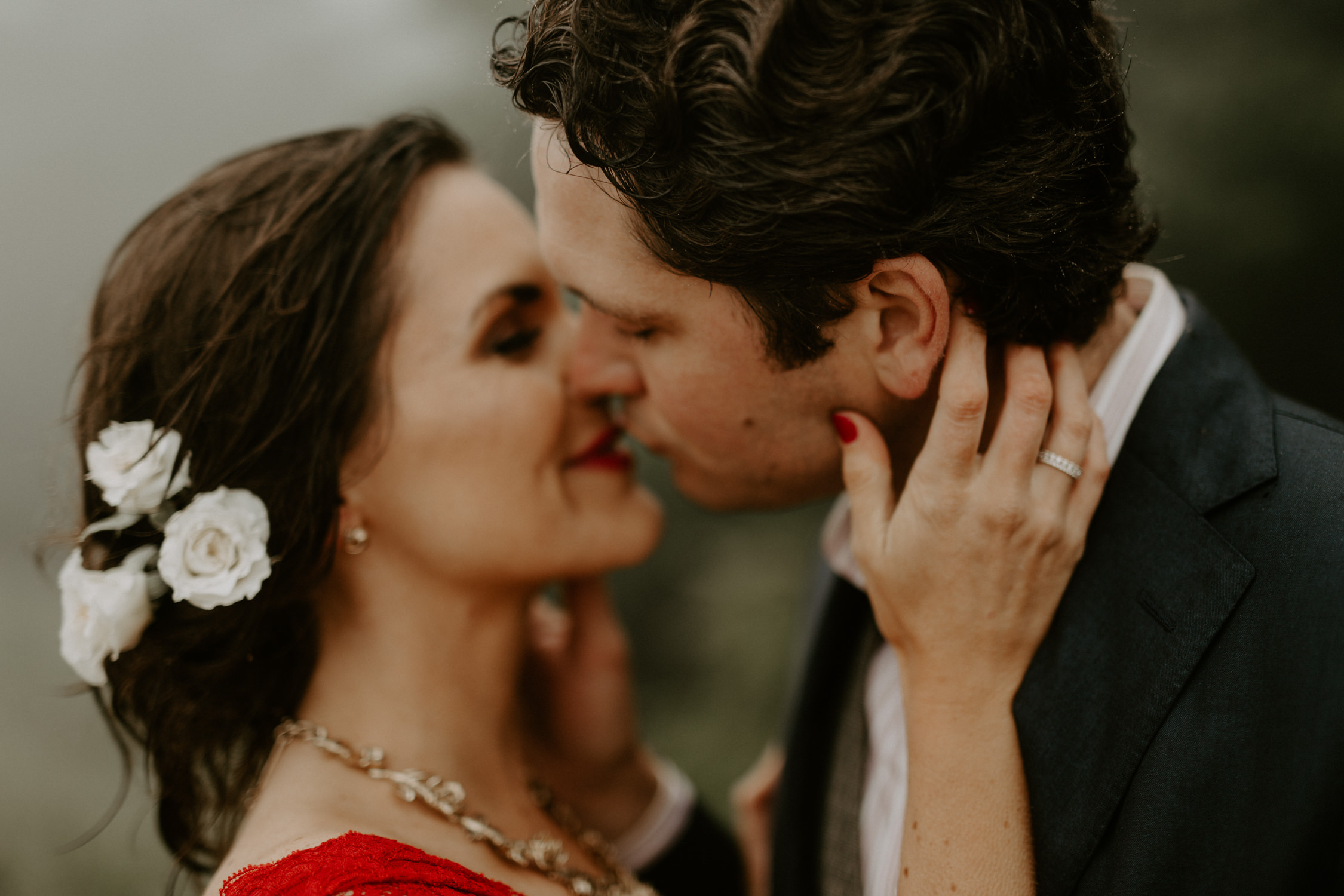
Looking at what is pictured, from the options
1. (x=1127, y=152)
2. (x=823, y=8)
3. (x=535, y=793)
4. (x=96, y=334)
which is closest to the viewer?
(x=823, y=8)

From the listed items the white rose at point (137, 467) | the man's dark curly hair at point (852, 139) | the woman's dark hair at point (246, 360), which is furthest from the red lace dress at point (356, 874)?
the man's dark curly hair at point (852, 139)

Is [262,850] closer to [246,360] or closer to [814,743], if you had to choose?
[246,360]

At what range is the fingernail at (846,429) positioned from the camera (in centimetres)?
158

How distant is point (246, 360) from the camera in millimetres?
1598

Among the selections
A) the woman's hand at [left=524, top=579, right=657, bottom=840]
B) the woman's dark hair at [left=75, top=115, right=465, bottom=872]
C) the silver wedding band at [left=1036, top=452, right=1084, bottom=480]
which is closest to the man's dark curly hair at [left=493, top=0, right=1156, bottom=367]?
the silver wedding band at [left=1036, top=452, right=1084, bottom=480]

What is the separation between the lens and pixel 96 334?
1.75 meters

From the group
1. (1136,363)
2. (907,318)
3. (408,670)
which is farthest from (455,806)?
(1136,363)

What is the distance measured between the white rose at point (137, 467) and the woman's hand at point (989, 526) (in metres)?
1.29

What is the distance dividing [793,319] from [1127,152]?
63 centimetres

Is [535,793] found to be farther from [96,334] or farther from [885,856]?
[96,334]

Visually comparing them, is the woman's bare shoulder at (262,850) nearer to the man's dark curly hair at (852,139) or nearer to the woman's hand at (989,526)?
the woman's hand at (989,526)

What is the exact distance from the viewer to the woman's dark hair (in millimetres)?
1605

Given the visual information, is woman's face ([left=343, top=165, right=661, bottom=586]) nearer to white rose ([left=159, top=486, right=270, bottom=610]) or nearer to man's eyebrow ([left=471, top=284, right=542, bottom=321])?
man's eyebrow ([left=471, top=284, right=542, bottom=321])

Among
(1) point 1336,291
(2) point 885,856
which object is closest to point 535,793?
(2) point 885,856
